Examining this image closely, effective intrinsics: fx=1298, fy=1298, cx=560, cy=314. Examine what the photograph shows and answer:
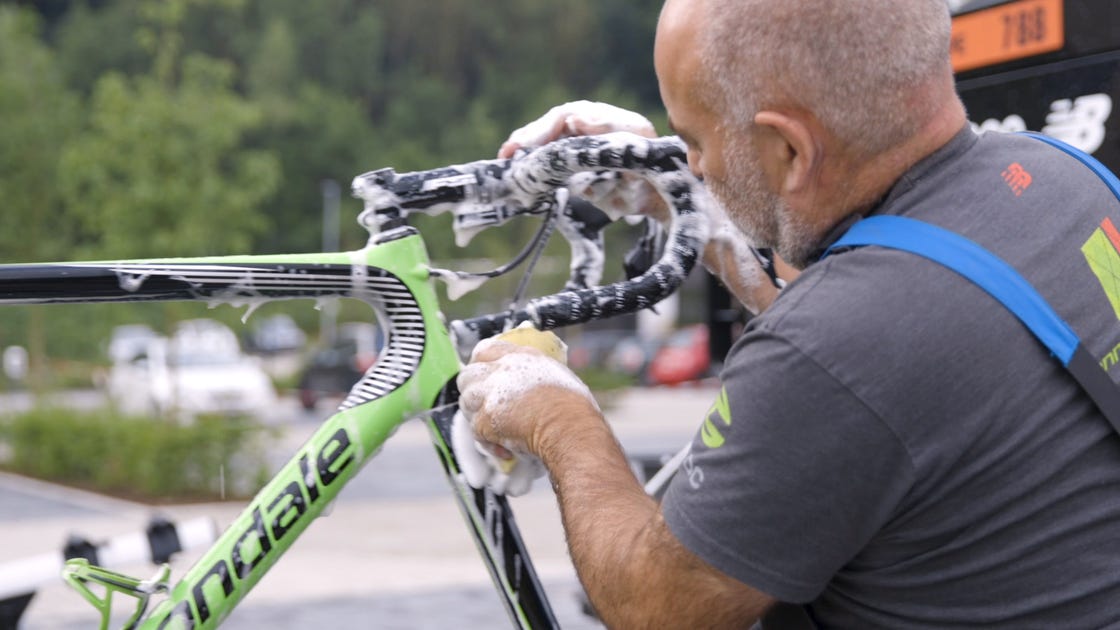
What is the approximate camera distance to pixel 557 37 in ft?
206

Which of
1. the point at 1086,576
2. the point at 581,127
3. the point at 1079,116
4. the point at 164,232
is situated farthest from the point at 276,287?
the point at 164,232

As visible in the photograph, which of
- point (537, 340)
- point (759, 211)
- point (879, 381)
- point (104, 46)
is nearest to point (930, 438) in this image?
point (879, 381)

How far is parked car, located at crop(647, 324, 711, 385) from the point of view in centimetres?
2828

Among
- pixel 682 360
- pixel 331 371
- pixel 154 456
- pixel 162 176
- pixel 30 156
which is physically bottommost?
pixel 682 360

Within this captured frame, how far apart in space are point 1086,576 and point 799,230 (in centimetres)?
47

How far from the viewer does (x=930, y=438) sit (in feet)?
4.15

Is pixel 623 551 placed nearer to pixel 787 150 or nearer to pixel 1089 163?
pixel 787 150

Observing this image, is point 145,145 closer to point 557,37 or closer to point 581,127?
point 581,127

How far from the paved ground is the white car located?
6.67 metres

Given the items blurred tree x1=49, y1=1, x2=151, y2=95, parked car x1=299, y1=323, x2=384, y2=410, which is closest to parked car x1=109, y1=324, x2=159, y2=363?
parked car x1=299, y1=323, x2=384, y2=410

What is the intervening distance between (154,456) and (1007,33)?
28.7ft

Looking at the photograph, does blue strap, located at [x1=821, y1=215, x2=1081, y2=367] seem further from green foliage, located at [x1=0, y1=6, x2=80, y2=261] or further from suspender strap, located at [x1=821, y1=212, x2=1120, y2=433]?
green foliage, located at [x1=0, y1=6, x2=80, y2=261]

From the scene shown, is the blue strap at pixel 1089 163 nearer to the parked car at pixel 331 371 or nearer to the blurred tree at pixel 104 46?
the parked car at pixel 331 371

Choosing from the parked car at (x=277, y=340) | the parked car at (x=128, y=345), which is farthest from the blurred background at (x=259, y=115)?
the parked car at (x=277, y=340)
